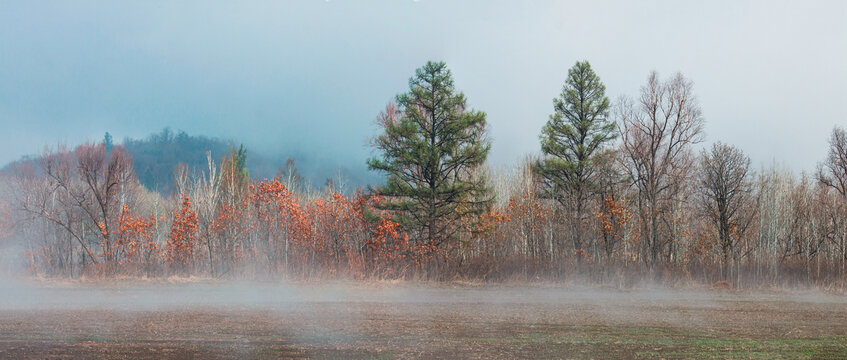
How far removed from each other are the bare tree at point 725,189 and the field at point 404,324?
11968mm

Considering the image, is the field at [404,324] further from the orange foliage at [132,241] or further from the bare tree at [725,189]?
the bare tree at [725,189]

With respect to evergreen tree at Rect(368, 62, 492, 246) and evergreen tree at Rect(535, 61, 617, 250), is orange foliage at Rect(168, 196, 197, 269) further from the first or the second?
evergreen tree at Rect(535, 61, 617, 250)

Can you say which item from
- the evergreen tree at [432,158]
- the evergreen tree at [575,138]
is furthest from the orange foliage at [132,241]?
the evergreen tree at [575,138]

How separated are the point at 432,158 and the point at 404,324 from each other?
1376 centimetres

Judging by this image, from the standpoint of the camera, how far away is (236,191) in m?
50.0

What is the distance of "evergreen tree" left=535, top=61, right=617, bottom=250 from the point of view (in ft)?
102

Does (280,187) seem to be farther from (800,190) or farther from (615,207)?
(800,190)

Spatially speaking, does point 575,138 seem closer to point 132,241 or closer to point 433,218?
point 433,218

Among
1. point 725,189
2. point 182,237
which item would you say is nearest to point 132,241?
point 182,237

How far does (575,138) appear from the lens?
32062mm

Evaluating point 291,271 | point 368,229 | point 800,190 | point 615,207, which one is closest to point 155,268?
point 291,271

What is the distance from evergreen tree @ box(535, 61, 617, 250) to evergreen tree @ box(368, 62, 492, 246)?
6.67m

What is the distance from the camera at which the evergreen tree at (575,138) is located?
31219 mm

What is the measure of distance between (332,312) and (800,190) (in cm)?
4320
